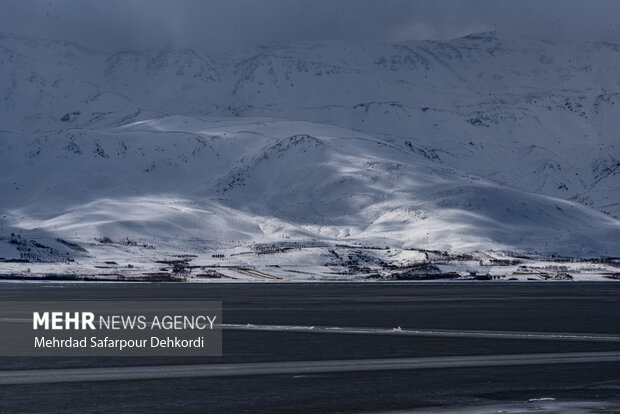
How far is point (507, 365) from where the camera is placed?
33125 mm

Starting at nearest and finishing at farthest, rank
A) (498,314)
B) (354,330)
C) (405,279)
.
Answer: (354,330) → (498,314) → (405,279)

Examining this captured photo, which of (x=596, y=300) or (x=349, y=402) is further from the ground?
(x=596, y=300)

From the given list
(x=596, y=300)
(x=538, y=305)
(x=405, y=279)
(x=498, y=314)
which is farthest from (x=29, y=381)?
(x=405, y=279)

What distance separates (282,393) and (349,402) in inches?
82.2

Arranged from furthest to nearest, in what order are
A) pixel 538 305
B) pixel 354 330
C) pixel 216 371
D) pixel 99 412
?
pixel 538 305
pixel 354 330
pixel 216 371
pixel 99 412

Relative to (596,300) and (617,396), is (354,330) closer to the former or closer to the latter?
(617,396)

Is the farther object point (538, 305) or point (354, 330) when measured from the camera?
point (538, 305)

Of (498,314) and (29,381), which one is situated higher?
(498,314)

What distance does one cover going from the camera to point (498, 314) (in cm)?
6181

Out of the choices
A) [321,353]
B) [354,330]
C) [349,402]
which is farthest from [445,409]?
[354,330]

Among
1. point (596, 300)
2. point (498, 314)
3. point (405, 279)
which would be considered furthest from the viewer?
point (405, 279)

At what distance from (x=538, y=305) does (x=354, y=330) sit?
96.1 feet

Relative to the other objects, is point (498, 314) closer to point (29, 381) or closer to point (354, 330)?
point (354, 330)

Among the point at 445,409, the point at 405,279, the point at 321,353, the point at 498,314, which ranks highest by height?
the point at 405,279
